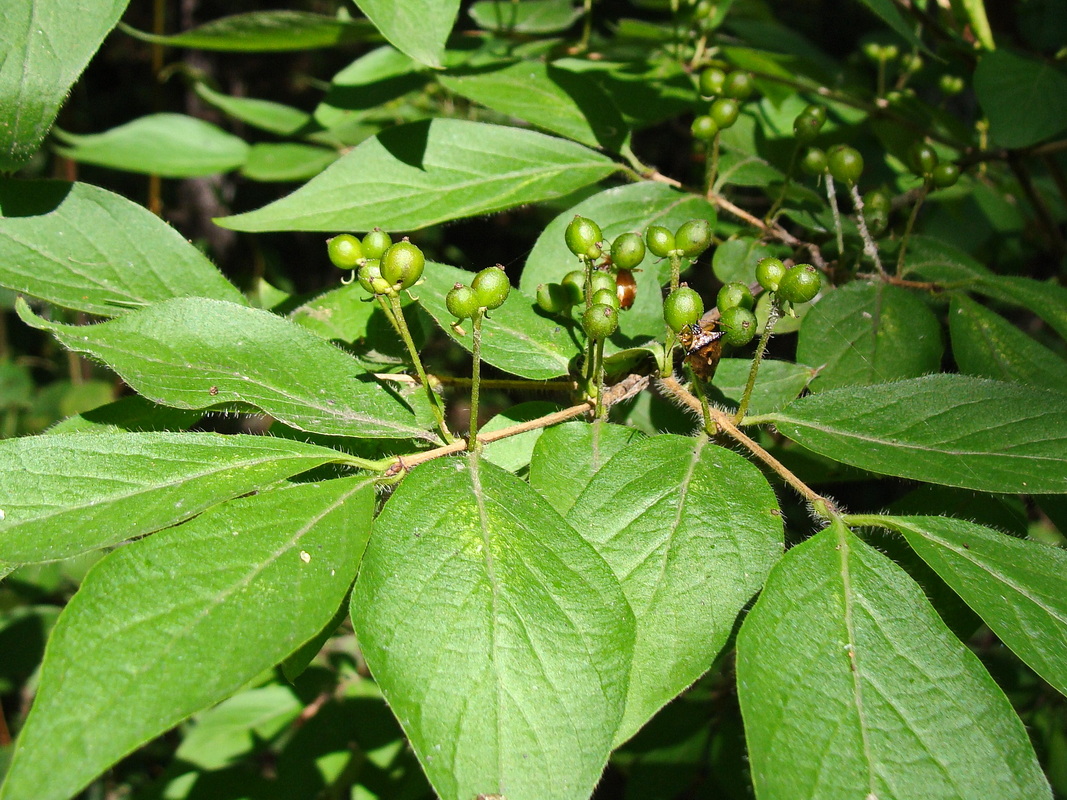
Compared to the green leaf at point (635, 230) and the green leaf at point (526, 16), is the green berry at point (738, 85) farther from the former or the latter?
the green leaf at point (526, 16)

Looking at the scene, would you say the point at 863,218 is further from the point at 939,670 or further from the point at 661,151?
the point at 661,151

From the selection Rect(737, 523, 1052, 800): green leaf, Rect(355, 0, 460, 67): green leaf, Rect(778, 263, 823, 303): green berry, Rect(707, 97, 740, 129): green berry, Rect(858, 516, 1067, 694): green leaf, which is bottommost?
Rect(737, 523, 1052, 800): green leaf

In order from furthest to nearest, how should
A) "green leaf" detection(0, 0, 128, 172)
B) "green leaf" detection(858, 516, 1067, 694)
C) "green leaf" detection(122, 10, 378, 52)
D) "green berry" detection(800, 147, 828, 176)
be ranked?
1. "green leaf" detection(122, 10, 378, 52)
2. "green berry" detection(800, 147, 828, 176)
3. "green leaf" detection(0, 0, 128, 172)
4. "green leaf" detection(858, 516, 1067, 694)

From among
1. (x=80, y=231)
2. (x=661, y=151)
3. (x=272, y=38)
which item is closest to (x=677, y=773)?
(x=80, y=231)

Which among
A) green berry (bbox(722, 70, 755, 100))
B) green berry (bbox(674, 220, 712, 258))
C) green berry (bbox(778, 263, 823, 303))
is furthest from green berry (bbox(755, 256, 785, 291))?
green berry (bbox(722, 70, 755, 100))

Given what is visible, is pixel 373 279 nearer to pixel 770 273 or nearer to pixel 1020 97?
pixel 770 273

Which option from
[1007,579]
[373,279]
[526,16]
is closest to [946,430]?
[1007,579]

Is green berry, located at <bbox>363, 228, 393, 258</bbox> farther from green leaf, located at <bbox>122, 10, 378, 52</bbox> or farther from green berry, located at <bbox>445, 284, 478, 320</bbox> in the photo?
green leaf, located at <bbox>122, 10, 378, 52</bbox>
